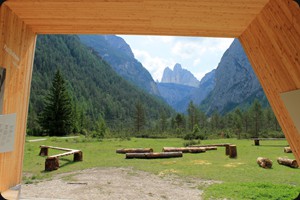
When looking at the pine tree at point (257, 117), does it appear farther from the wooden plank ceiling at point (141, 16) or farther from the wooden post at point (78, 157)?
the wooden plank ceiling at point (141, 16)

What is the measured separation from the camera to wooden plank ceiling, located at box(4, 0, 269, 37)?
4.90m

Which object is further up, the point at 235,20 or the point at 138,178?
the point at 235,20

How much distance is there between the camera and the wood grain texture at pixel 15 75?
5.21m

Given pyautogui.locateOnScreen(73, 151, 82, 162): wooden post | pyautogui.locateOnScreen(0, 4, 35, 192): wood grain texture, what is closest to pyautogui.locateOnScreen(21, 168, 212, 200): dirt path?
pyautogui.locateOnScreen(0, 4, 35, 192): wood grain texture

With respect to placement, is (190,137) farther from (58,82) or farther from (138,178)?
(58,82)

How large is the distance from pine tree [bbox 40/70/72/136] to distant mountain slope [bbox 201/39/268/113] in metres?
90.2

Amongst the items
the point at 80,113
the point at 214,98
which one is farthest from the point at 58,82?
the point at 214,98

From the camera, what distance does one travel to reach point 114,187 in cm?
733

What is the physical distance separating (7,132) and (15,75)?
1275 mm

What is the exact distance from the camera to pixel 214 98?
147 meters

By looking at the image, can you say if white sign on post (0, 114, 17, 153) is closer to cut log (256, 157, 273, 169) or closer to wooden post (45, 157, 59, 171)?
wooden post (45, 157, 59, 171)

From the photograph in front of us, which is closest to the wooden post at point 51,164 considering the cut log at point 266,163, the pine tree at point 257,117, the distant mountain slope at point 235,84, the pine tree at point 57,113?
the cut log at point 266,163

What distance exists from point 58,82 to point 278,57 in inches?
1339

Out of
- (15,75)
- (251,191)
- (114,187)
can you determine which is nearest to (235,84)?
(251,191)
